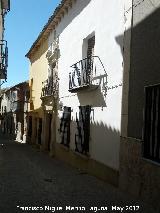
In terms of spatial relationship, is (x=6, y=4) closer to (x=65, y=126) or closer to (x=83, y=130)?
(x=65, y=126)

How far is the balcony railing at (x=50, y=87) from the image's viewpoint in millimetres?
18641

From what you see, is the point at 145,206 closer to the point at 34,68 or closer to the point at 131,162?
the point at 131,162

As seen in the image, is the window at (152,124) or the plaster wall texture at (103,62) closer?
the window at (152,124)

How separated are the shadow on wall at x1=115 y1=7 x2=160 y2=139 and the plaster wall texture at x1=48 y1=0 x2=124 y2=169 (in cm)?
93

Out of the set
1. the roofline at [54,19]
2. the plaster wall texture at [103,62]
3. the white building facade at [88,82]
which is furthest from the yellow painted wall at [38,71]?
the plaster wall texture at [103,62]

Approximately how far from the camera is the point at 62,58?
1773cm

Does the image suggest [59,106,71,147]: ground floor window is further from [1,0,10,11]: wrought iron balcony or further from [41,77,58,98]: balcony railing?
[1,0,10,11]: wrought iron balcony

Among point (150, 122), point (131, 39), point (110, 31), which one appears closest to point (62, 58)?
point (110, 31)

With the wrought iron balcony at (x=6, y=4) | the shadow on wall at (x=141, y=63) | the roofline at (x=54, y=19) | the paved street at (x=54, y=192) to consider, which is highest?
the wrought iron balcony at (x=6, y=4)

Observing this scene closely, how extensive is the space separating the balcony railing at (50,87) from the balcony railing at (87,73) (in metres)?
3.88

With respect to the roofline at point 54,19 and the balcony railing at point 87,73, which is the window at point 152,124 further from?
the roofline at point 54,19

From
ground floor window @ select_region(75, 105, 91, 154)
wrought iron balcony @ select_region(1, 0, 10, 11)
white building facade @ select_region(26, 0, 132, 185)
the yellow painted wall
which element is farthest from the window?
the yellow painted wall

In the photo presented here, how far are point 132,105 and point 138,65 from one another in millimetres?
901

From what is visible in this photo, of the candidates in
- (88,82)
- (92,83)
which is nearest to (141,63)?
(92,83)
